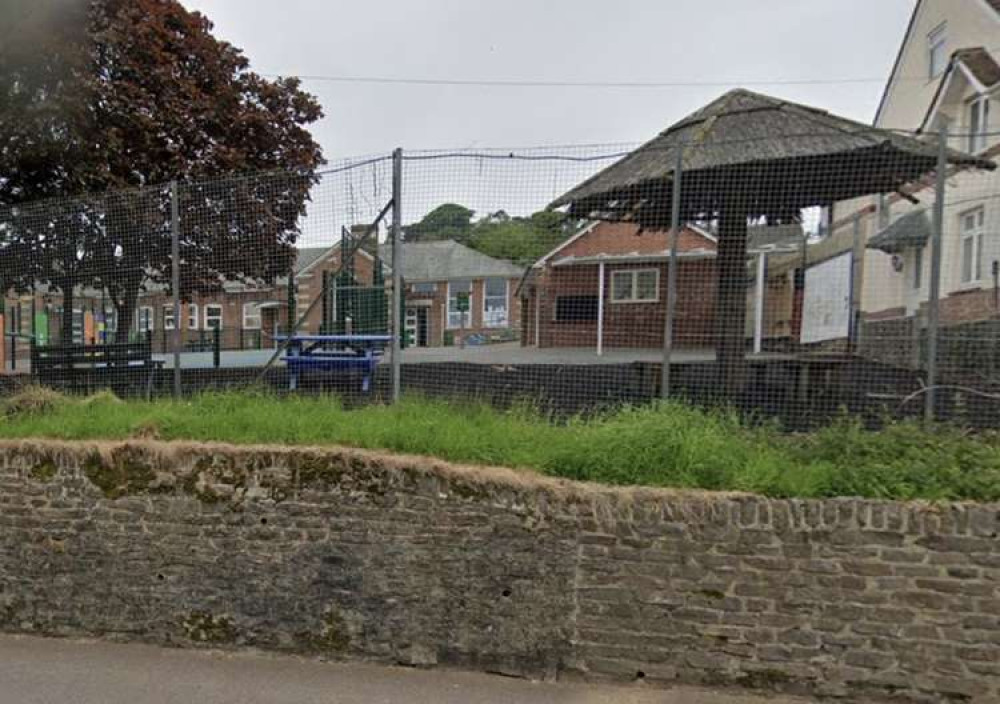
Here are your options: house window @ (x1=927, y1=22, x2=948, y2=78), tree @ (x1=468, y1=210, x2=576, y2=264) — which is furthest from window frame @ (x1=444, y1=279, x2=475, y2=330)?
house window @ (x1=927, y1=22, x2=948, y2=78)

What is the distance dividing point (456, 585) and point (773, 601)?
179 cm

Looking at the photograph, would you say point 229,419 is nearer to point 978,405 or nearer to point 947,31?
point 978,405

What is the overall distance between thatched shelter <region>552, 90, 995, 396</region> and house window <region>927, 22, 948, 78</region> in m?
16.1

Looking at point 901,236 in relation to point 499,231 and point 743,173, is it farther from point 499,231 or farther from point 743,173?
point 499,231

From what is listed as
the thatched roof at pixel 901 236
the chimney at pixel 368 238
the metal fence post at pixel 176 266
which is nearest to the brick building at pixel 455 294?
the chimney at pixel 368 238

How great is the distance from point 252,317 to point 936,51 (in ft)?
71.0

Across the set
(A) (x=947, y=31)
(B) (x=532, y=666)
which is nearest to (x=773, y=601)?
(B) (x=532, y=666)

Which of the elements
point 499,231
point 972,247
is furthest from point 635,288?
point 972,247

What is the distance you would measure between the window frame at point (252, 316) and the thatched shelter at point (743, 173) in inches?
159

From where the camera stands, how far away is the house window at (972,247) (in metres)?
7.40

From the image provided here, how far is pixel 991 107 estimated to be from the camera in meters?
14.7

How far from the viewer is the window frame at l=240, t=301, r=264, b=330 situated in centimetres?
780

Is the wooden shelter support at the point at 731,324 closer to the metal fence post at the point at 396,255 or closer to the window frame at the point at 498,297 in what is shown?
the window frame at the point at 498,297

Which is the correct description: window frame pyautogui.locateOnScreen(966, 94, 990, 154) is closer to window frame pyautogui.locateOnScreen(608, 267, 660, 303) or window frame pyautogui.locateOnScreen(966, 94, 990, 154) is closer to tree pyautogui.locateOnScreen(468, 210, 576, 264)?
window frame pyautogui.locateOnScreen(608, 267, 660, 303)
